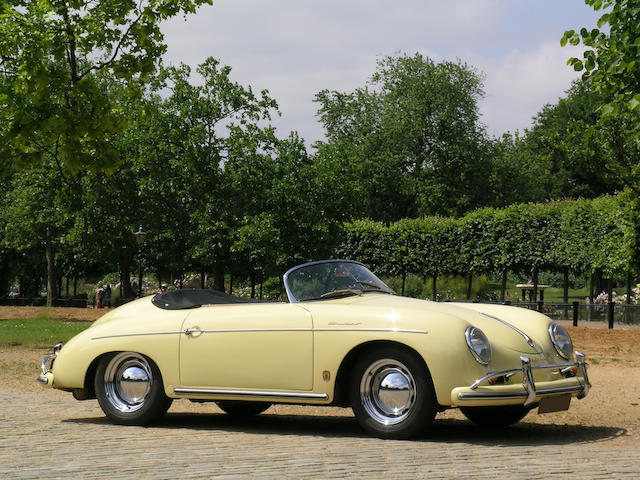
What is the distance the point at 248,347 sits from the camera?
7.46 m

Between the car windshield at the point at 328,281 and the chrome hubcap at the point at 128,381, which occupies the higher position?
the car windshield at the point at 328,281

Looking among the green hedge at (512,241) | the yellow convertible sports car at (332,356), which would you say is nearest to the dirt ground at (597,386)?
the yellow convertible sports car at (332,356)

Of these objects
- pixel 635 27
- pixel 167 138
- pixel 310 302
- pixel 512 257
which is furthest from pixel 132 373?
pixel 512 257

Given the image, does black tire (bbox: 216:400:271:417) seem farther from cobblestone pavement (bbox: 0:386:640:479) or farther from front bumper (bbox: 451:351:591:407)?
front bumper (bbox: 451:351:591:407)

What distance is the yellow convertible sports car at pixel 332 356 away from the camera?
21.6ft

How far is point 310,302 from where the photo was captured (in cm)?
748

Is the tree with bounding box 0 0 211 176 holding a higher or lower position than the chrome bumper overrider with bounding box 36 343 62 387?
higher

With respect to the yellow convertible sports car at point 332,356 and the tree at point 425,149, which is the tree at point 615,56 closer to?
the yellow convertible sports car at point 332,356

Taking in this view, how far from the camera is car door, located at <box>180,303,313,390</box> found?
23.7 ft

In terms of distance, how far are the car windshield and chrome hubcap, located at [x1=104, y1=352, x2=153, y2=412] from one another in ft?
5.11

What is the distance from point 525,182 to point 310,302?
201 ft

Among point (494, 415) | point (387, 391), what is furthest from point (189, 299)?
point (494, 415)

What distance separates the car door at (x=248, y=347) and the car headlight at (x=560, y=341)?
2.01 metres

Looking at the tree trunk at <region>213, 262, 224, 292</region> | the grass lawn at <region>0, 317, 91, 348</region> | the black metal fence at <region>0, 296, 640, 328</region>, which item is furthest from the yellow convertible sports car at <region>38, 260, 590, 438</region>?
the tree trunk at <region>213, 262, 224, 292</region>
